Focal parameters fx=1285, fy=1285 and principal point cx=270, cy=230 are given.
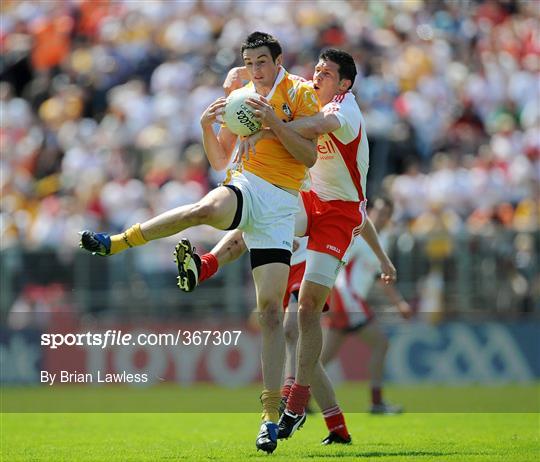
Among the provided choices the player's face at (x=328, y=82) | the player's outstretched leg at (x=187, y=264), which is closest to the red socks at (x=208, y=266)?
the player's outstretched leg at (x=187, y=264)

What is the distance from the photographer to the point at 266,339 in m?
10.1

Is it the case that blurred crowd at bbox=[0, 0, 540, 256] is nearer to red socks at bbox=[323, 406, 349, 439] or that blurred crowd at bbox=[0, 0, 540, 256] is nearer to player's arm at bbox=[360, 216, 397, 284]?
player's arm at bbox=[360, 216, 397, 284]

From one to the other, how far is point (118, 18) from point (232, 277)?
26.5ft

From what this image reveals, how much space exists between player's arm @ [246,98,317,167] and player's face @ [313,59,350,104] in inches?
29.9

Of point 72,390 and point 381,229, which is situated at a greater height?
point 381,229

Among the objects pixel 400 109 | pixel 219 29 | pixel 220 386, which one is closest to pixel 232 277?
pixel 220 386

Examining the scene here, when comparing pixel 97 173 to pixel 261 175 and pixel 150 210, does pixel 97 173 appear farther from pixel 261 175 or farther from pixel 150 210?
pixel 261 175

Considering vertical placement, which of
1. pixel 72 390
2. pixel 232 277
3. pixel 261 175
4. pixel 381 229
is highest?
pixel 261 175

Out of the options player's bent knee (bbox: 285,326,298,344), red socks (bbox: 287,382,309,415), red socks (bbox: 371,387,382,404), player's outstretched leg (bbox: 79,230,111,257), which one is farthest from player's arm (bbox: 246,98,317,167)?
red socks (bbox: 371,387,382,404)

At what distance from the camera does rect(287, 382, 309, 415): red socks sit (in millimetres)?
10484

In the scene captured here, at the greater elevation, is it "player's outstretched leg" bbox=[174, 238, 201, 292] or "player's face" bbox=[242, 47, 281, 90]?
"player's face" bbox=[242, 47, 281, 90]

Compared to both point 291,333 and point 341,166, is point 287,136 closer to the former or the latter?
point 341,166

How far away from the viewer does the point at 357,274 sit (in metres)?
16.2

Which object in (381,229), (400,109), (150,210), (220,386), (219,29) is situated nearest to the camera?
(381,229)
